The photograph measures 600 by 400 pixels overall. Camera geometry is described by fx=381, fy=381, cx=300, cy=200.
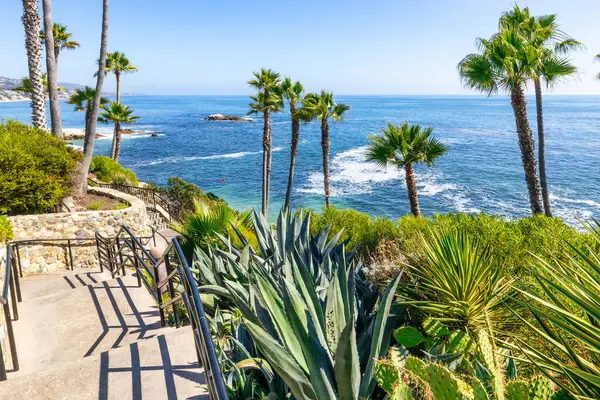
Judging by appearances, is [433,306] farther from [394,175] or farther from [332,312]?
[394,175]

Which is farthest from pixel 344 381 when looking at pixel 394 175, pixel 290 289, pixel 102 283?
pixel 394 175

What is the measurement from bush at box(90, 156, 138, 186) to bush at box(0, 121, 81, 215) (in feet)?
32.4

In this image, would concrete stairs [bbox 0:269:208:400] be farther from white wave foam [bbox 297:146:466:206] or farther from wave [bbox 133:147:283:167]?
wave [bbox 133:147:283:167]

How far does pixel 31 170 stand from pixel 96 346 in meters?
8.45

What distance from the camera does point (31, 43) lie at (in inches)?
551

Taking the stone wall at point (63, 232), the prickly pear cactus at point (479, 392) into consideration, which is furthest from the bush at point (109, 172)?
the prickly pear cactus at point (479, 392)

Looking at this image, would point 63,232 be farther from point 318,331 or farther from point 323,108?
point 323,108

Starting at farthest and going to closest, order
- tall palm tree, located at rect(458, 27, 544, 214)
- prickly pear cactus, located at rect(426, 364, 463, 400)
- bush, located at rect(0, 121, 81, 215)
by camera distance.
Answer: tall palm tree, located at rect(458, 27, 544, 214), bush, located at rect(0, 121, 81, 215), prickly pear cactus, located at rect(426, 364, 463, 400)

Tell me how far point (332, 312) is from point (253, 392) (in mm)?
907

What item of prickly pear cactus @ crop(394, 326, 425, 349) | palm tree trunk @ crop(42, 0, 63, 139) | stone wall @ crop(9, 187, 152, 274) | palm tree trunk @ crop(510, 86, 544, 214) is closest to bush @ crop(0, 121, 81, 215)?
stone wall @ crop(9, 187, 152, 274)

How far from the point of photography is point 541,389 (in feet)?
6.84

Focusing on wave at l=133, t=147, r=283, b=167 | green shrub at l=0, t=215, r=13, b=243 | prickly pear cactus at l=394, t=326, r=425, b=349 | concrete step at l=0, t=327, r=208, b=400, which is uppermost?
prickly pear cactus at l=394, t=326, r=425, b=349

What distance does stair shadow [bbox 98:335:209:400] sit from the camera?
315 centimetres

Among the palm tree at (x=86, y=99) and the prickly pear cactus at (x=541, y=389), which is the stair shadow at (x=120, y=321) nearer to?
the prickly pear cactus at (x=541, y=389)
